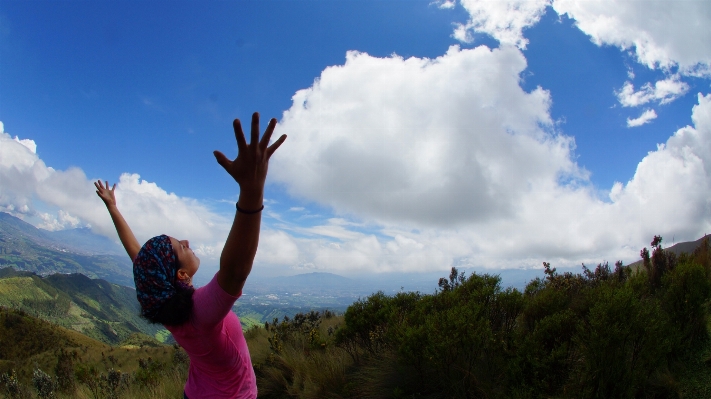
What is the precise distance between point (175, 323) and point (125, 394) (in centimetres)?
620

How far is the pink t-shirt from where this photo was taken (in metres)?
1.66

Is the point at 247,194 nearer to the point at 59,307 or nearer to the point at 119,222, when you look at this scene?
the point at 119,222

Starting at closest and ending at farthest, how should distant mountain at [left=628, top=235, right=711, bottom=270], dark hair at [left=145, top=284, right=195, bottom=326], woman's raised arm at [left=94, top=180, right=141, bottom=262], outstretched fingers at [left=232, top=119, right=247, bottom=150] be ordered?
1. outstretched fingers at [left=232, top=119, right=247, bottom=150]
2. dark hair at [left=145, top=284, right=195, bottom=326]
3. woman's raised arm at [left=94, top=180, right=141, bottom=262]
4. distant mountain at [left=628, top=235, right=711, bottom=270]

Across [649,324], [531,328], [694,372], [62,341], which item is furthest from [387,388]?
[62,341]

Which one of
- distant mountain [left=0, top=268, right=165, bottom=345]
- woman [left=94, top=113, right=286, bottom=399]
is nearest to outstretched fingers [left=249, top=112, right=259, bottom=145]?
woman [left=94, top=113, right=286, bottom=399]

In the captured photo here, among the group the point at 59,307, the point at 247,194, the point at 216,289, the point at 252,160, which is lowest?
the point at 59,307

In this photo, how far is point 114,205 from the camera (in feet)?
10.9

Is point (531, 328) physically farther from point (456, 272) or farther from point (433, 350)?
point (456, 272)

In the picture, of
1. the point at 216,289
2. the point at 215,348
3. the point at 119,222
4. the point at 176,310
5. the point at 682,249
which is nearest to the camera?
the point at 216,289

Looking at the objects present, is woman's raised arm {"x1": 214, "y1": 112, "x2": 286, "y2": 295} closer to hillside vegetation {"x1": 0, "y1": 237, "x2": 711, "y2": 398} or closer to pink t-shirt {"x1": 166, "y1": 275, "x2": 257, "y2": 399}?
pink t-shirt {"x1": 166, "y1": 275, "x2": 257, "y2": 399}

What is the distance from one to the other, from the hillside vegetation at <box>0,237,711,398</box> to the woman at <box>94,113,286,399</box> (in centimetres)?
303

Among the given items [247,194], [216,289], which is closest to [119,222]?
[216,289]

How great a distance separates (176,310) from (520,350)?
12.8 ft

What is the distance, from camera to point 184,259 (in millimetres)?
2047
